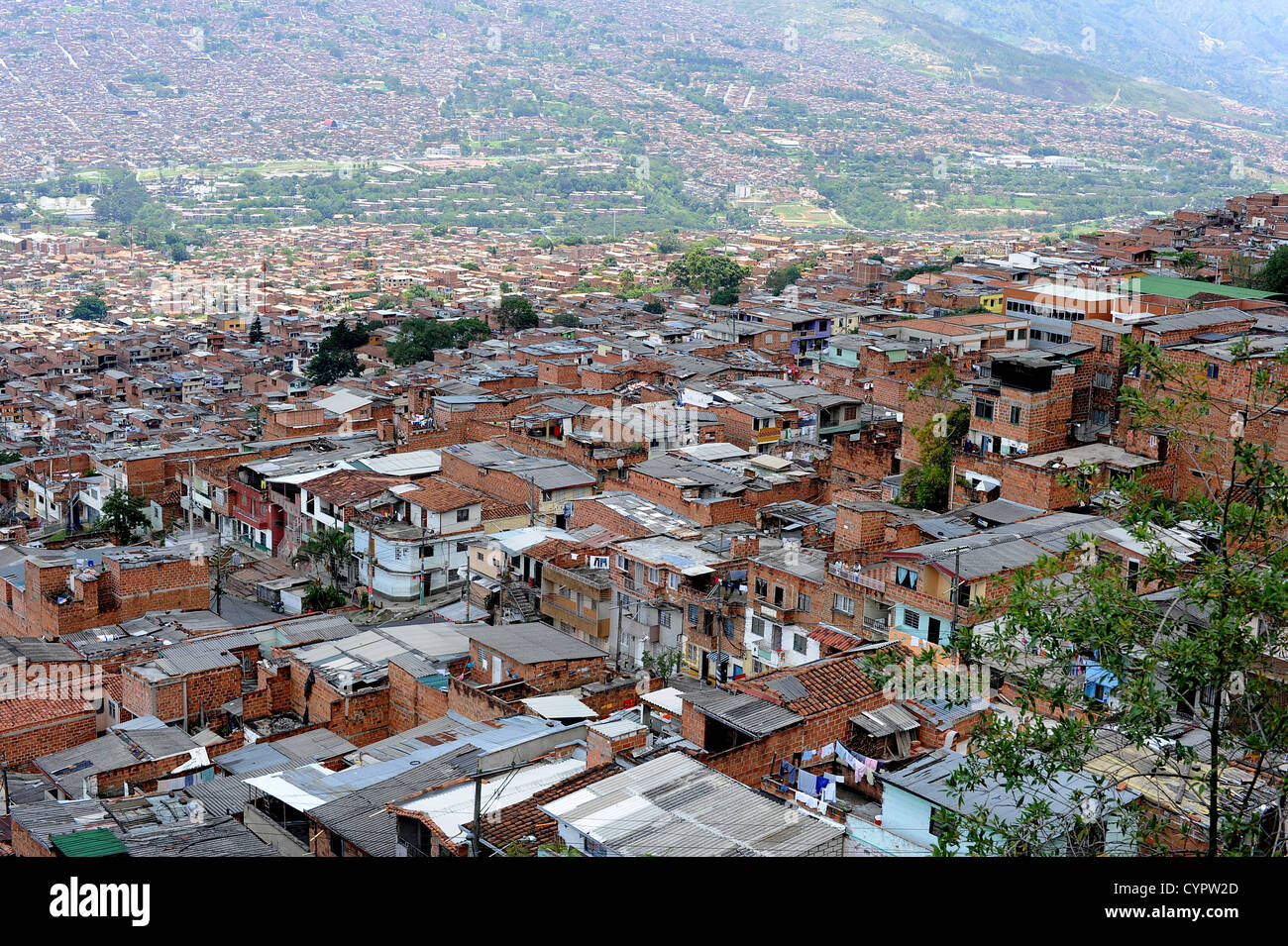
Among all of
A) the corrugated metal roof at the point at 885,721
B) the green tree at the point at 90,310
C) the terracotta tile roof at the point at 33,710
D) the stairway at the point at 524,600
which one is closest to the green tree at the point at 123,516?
the stairway at the point at 524,600

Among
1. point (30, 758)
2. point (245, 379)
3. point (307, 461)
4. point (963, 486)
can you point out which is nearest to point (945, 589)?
point (963, 486)

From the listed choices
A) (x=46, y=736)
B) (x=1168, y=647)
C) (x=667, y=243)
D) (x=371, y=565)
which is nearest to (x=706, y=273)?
(x=667, y=243)

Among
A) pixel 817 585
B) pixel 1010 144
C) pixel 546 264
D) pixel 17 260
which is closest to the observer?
pixel 817 585

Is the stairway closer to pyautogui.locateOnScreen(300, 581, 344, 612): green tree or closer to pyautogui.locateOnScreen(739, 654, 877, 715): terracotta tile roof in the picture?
pyautogui.locateOnScreen(300, 581, 344, 612): green tree

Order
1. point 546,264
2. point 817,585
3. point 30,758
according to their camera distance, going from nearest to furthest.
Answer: point 30,758 < point 817,585 < point 546,264

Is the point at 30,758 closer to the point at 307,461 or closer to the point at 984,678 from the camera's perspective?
the point at 984,678

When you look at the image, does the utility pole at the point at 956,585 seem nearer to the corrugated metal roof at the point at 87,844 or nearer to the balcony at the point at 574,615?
the balcony at the point at 574,615
